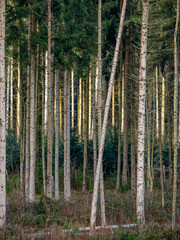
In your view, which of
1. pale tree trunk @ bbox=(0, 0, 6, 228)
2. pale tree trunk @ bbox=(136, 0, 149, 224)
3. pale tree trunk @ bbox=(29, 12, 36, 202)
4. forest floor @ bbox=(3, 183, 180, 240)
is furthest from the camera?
pale tree trunk @ bbox=(29, 12, 36, 202)

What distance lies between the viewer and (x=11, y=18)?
40.3ft

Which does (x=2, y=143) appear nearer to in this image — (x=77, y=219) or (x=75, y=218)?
(x=77, y=219)

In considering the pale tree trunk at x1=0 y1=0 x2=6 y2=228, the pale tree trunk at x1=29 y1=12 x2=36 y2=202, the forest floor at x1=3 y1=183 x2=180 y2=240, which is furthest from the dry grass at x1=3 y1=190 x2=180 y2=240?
the pale tree trunk at x1=29 y1=12 x2=36 y2=202

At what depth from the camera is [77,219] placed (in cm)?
1010

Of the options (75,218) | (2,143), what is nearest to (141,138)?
(75,218)

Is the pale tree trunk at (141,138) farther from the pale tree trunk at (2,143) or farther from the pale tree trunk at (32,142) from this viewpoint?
the pale tree trunk at (32,142)

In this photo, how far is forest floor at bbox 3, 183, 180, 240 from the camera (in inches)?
316

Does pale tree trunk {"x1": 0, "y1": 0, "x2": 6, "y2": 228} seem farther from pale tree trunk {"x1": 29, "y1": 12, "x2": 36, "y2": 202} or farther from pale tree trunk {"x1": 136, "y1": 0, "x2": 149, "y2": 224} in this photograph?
pale tree trunk {"x1": 136, "y1": 0, "x2": 149, "y2": 224}

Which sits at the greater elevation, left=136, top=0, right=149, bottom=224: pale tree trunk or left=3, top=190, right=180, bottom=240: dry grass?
left=136, top=0, right=149, bottom=224: pale tree trunk

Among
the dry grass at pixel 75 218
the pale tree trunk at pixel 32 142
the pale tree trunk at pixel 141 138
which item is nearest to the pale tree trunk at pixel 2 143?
the dry grass at pixel 75 218

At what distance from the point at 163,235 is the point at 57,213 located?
4.31 meters

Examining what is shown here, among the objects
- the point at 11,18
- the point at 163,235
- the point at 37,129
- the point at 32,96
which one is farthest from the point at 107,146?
the point at 163,235

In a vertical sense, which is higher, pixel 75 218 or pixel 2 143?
pixel 2 143

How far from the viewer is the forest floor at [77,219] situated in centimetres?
803
